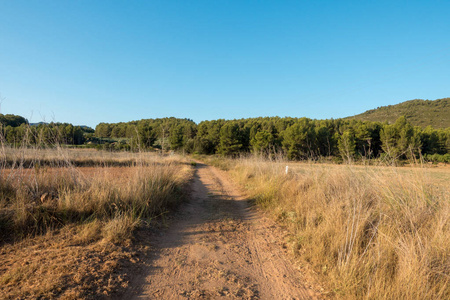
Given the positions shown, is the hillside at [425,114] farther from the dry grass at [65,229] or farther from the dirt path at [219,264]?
the dry grass at [65,229]

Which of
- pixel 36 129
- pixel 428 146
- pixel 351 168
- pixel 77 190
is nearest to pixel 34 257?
pixel 77 190

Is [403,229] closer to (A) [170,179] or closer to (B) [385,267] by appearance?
(B) [385,267]

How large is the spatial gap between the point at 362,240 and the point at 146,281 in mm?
3215

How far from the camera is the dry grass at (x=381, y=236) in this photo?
2332mm

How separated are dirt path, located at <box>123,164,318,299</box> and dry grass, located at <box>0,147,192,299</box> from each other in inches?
20.6

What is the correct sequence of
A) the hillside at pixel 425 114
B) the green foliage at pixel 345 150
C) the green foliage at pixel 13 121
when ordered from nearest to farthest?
the green foliage at pixel 345 150 → the green foliage at pixel 13 121 → the hillside at pixel 425 114

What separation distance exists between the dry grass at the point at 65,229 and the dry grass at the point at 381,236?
2.87m

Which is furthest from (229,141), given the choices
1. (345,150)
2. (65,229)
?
(65,229)

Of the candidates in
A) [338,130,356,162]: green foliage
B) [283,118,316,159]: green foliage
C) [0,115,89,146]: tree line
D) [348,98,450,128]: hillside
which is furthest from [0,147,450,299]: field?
[348,98,450,128]: hillside

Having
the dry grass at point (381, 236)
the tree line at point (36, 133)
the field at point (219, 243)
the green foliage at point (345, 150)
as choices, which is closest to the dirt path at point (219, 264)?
the field at point (219, 243)

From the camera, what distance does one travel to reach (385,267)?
2613 millimetres

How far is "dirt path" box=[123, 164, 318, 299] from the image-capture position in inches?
102

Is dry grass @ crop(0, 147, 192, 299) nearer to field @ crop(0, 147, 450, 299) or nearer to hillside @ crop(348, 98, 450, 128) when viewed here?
field @ crop(0, 147, 450, 299)

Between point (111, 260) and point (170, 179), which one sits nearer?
point (111, 260)
